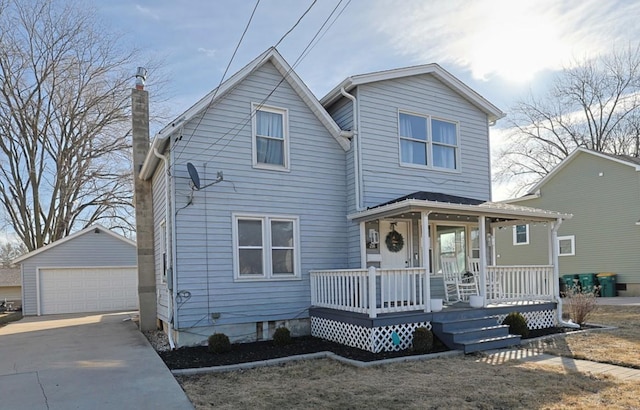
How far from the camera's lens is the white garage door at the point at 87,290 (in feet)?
59.4

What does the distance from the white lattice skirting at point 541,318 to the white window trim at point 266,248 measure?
5.23 meters

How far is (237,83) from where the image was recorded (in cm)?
941

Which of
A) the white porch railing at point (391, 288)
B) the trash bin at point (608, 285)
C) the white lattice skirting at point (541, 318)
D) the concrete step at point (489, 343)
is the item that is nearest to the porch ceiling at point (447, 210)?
the white porch railing at point (391, 288)

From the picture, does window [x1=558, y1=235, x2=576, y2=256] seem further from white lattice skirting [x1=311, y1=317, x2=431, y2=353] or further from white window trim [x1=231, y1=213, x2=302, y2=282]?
white window trim [x1=231, y1=213, x2=302, y2=282]

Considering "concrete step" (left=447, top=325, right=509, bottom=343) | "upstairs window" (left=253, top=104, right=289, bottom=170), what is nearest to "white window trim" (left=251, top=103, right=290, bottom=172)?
"upstairs window" (left=253, top=104, right=289, bottom=170)

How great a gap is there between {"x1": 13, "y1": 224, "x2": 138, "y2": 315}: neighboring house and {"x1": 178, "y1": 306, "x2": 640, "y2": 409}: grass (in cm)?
1414

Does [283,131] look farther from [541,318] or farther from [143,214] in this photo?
[541,318]

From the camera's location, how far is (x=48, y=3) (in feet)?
73.4

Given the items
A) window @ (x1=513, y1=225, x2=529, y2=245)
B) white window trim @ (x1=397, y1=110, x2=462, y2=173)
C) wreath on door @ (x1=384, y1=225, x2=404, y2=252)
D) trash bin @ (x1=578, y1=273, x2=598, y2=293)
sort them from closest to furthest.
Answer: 1. wreath on door @ (x1=384, y1=225, x2=404, y2=252)
2. white window trim @ (x1=397, y1=110, x2=462, y2=173)
3. trash bin @ (x1=578, y1=273, x2=598, y2=293)
4. window @ (x1=513, y1=225, x2=529, y2=245)

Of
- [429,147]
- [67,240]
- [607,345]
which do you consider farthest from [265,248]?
[67,240]

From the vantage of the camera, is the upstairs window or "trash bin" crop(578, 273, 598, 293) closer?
the upstairs window

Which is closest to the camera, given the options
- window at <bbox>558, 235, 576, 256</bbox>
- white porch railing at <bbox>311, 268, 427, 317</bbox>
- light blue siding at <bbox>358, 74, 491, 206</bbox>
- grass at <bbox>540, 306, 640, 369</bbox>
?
grass at <bbox>540, 306, 640, 369</bbox>

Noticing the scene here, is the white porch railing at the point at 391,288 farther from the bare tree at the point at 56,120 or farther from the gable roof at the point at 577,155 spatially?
the bare tree at the point at 56,120

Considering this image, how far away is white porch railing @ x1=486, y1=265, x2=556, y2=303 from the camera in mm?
10289
